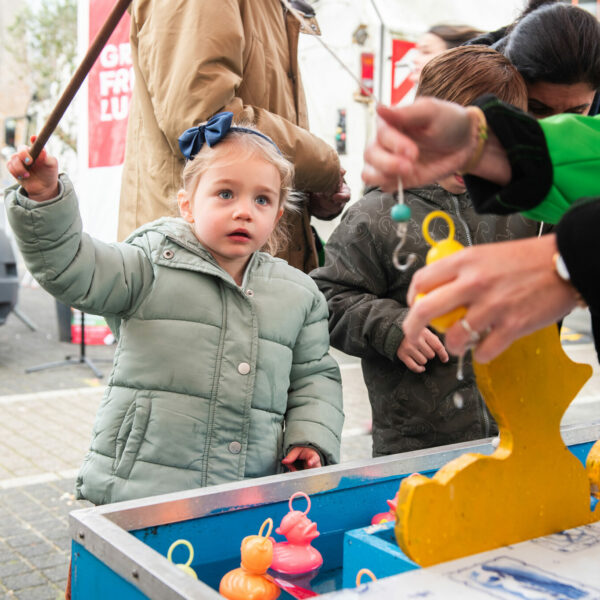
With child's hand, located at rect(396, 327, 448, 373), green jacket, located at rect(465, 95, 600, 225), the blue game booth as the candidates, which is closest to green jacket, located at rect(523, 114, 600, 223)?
green jacket, located at rect(465, 95, 600, 225)

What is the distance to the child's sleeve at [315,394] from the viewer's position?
1.93m

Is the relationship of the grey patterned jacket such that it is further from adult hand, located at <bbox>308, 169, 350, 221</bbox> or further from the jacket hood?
adult hand, located at <bbox>308, 169, 350, 221</bbox>

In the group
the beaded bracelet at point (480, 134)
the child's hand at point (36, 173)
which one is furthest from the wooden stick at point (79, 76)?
the beaded bracelet at point (480, 134)

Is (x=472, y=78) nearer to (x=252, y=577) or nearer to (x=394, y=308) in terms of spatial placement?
(x=394, y=308)

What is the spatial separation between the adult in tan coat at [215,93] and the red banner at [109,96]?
45.4 inches

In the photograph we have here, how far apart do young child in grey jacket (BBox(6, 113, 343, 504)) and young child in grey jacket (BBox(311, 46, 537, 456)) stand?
0.19m

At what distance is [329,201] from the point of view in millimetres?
2689

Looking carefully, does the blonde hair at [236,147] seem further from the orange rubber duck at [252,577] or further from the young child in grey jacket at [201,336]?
the orange rubber duck at [252,577]

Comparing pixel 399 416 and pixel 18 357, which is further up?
pixel 399 416

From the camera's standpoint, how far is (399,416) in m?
2.16

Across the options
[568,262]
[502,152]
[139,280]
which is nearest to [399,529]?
[568,262]

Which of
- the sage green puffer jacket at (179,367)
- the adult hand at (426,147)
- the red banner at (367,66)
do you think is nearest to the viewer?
the adult hand at (426,147)

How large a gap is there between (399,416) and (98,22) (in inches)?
95.7

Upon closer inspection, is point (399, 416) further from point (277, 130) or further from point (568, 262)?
point (568, 262)
